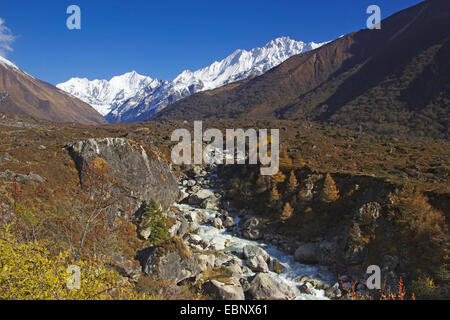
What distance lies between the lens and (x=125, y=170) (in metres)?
29.9

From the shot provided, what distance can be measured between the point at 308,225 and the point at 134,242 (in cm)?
2055

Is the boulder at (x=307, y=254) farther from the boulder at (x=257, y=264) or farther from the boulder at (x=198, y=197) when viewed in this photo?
the boulder at (x=198, y=197)

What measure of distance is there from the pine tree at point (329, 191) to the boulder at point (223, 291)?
1737cm

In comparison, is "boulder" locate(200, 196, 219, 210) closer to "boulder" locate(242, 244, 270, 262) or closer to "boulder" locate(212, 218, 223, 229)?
"boulder" locate(212, 218, 223, 229)

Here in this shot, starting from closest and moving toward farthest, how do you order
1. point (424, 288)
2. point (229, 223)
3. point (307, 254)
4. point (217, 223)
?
point (424, 288) → point (307, 254) → point (217, 223) → point (229, 223)

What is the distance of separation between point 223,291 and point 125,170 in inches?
720

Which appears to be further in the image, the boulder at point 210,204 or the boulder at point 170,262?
the boulder at point 210,204

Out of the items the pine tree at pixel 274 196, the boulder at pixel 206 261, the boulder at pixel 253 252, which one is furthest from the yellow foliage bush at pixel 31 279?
Result: the pine tree at pixel 274 196

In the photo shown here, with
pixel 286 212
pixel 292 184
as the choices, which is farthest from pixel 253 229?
pixel 292 184

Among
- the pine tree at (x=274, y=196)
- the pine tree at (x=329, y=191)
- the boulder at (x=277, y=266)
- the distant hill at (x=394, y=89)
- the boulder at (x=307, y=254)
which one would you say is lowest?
the boulder at (x=277, y=266)

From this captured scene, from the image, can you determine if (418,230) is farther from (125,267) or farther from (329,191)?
(125,267)

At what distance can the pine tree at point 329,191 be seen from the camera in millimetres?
31594

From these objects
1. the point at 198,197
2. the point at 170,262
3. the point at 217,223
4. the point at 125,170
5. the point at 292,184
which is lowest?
the point at 170,262
